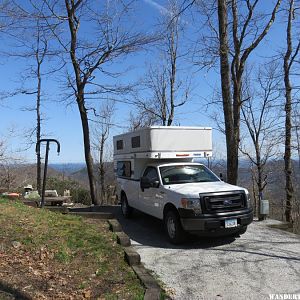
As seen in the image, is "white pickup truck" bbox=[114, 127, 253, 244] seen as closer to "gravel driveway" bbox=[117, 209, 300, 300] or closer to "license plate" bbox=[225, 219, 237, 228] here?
"license plate" bbox=[225, 219, 237, 228]

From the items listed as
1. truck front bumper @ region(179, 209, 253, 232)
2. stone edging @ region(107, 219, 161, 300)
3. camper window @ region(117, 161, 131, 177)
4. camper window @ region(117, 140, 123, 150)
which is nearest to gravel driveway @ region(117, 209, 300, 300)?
stone edging @ region(107, 219, 161, 300)

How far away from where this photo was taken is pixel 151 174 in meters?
10.9

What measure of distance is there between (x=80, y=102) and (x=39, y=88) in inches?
300

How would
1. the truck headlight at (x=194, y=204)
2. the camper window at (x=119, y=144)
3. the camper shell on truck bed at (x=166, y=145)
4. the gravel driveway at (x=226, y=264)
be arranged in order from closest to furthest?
the gravel driveway at (x=226, y=264) → the truck headlight at (x=194, y=204) → the camper shell on truck bed at (x=166, y=145) → the camper window at (x=119, y=144)

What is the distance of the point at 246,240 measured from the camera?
928cm

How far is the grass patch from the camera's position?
547cm

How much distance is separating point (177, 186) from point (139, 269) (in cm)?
336

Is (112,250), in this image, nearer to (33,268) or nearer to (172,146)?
(33,268)

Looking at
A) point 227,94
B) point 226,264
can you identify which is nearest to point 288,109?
point 227,94

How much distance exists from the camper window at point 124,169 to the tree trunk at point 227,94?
3979 mm

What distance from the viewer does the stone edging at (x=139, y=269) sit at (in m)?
5.39

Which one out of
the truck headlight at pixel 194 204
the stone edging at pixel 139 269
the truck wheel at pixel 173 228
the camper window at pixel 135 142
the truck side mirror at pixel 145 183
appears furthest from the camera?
the camper window at pixel 135 142

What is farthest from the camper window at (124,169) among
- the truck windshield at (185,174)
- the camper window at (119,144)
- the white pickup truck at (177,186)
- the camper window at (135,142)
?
the truck windshield at (185,174)

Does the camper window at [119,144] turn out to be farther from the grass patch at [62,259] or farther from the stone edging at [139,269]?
the grass patch at [62,259]
